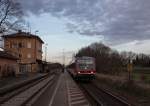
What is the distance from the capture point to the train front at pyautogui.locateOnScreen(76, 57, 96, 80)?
46.0 m

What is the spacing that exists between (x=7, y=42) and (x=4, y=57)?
1720 inches

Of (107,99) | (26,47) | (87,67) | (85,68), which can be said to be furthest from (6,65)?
(26,47)

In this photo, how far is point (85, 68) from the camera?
46.3m

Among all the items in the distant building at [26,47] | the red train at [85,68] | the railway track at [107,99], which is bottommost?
the railway track at [107,99]

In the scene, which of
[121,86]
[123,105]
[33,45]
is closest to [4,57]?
[121,86]

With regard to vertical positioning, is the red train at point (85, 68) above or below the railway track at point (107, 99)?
above

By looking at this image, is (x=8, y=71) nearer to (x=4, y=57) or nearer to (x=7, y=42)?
(x=4, y=57)

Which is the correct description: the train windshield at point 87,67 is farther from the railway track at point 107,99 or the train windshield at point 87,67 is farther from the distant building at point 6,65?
the railway track at point 107,99

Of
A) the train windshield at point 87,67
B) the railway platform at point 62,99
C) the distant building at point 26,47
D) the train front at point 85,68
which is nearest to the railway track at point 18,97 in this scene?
the railway platform at point 62,99

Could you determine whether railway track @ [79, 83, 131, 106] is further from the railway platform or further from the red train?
the red train

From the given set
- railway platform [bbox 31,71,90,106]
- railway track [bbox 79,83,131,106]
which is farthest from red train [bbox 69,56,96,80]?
railway track [bbox 79,83,131,106]

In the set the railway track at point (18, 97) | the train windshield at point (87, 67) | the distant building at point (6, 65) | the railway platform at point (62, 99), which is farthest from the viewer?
the distant building at point (6, 65)

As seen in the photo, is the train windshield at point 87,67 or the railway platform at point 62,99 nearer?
the railway platform at point 62,99

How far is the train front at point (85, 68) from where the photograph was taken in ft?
151
